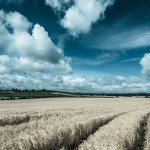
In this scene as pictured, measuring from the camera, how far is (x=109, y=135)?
11.8m

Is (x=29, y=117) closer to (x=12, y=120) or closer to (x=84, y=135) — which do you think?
(x=12, y=120)

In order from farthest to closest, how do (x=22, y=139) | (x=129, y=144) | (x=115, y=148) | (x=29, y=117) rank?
(x=29, y=117) < (x=129, y=144) < (x=22, y=139) < (x=115, y=148)

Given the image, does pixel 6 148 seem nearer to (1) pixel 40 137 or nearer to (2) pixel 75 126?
(1) pixel 40 137

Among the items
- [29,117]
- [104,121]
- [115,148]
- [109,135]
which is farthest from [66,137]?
[29,117]

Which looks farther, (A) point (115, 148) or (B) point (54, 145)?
(B) point (54, 145)

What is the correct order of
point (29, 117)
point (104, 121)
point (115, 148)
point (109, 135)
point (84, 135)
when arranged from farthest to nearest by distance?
point (29, 117), point (104, 121), point (84, 135), point (109, 135), point (115, 148)

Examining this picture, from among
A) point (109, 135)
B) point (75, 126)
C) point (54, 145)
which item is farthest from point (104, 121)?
point (54, 145)

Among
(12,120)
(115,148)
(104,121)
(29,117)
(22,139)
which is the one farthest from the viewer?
(29,117)

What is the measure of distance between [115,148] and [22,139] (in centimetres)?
319

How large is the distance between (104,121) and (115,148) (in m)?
11.1

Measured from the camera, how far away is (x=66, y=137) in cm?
1116

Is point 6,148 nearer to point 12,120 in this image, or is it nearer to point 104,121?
point 104,121

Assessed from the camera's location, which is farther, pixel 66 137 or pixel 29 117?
pixel 29 117

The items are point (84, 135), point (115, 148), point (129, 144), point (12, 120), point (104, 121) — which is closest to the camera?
point (115, 148)
